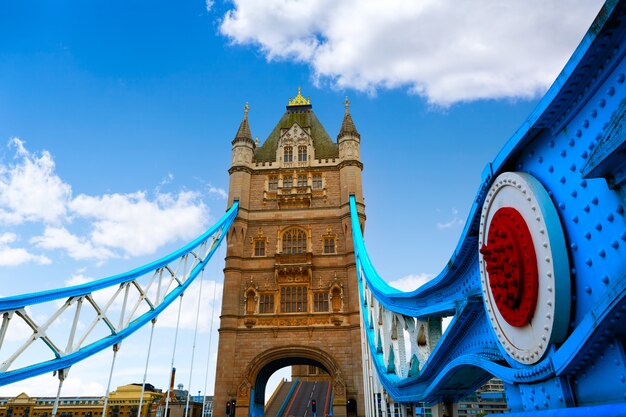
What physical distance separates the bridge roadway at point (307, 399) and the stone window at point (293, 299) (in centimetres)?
976

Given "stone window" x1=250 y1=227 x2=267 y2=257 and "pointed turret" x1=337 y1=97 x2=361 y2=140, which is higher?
"pointed turret" x1=337 y1=97 x2=361 y2=140

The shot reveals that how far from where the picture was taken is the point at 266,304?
22609mm

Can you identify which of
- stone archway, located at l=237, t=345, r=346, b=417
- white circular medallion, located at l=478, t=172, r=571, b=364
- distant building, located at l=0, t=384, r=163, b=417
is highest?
distant building, located at l=0, t=384, r=163, b=417

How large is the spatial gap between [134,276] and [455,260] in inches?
351

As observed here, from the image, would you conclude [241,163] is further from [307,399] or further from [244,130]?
[307,399]

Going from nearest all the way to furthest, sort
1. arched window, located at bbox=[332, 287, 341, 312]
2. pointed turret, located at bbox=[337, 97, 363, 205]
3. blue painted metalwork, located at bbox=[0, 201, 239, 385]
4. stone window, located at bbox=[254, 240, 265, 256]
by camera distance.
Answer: blue painted metalwork, located at bbox=[0, 201, 239, 385] → arched window, located at bbox=[332, 287, 341, 312] → stone window, located at bbox=[254, 240, 265, 256] → pointed turret, located at bbox=[337, 97, 363, 205]

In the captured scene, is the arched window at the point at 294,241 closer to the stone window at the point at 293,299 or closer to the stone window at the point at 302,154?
the stone window at the point at 293,299

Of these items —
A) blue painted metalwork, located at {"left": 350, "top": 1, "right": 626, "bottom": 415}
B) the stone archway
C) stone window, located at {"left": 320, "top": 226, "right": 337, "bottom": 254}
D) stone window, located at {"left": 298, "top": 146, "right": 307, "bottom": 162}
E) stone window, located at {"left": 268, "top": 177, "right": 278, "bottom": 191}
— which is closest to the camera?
blue painted metalwork, located at {"left": 350, "top": 1, "right": 626, "bottom": 415}

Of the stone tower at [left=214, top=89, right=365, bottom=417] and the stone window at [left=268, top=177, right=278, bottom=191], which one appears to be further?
the stone window at [left=268, top=177, right=278, bottom=191]

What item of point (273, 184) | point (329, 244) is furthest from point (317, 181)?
point (329, 244)

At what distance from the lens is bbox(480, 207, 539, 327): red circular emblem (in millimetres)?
3926

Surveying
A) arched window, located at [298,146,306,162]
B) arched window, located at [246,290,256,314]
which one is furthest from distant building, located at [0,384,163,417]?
arched window, located at [298,146,306,162]

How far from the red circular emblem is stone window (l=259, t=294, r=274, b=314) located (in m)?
18.8

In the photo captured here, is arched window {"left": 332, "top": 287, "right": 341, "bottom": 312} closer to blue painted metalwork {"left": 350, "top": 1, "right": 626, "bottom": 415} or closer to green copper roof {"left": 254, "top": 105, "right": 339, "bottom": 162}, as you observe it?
green copper roof {"left": 254, "top": 105, "right": 339, "bottom": 162}
